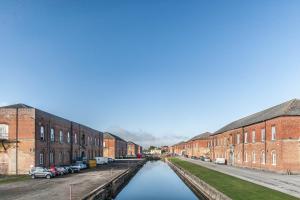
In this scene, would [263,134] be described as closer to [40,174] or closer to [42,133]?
[40,174]

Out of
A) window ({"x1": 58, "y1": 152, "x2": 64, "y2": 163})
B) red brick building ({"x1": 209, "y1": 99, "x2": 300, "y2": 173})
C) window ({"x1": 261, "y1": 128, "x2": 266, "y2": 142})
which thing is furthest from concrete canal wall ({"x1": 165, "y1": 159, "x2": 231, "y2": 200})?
window ({"x1": 58, "y1": 152, "x2": 64, "y2": 163})

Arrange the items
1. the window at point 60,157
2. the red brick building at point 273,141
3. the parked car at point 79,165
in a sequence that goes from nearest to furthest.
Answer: the red brick building at point 273,141
the parked car at point 79,165
the window at point 60,157

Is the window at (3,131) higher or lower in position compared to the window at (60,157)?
higher

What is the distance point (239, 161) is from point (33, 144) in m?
35.2

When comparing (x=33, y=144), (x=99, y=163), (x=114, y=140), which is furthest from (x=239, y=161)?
(x=114, y=140)

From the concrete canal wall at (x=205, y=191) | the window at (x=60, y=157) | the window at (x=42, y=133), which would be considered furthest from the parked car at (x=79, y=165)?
the concrete canal wall at (x=205, y=191)

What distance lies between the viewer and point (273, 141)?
43188mm

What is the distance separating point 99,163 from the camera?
68.6 metres

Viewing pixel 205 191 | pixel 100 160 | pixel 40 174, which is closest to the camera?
pixel 205 191

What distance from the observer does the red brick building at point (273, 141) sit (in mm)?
40188

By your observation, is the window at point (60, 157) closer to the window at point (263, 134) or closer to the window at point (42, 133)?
the window at point (42, 133)

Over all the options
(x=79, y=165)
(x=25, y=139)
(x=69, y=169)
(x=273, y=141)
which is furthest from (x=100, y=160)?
(x=273, y=141)

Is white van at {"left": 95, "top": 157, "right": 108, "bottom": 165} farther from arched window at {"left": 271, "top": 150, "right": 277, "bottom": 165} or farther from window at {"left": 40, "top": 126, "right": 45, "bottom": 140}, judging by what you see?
arched window at {"left": 271, "top": 150, "right": 277, "bottom": 165}

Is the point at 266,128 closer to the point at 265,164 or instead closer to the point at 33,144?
the point at 265,164
